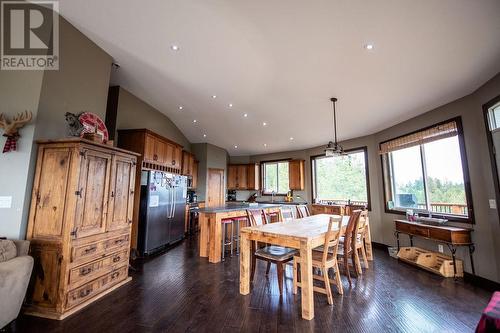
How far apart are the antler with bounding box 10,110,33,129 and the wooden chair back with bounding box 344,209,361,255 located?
4061mm

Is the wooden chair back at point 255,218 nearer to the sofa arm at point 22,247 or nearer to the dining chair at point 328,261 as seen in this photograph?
the dining chair at point 328,261

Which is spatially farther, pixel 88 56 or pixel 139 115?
pixel 139 115

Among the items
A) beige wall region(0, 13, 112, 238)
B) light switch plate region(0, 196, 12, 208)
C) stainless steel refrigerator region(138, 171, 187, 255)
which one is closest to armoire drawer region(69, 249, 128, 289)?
beige wall region(0, 13, 112, 238)

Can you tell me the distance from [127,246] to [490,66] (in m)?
5.36

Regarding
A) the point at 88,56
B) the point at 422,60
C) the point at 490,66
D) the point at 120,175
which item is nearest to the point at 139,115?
the point at 88,56

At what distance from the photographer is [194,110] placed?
5.20m

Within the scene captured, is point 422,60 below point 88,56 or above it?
below

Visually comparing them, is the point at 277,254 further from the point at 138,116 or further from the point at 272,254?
the point at 138,116

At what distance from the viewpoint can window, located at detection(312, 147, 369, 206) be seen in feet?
19.0

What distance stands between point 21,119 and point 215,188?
5.70 metres

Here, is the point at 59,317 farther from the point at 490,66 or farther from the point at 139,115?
the point at 490,66

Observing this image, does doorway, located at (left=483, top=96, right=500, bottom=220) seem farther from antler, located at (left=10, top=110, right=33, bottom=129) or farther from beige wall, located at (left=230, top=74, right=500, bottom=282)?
antler, located at (left=10, top=110, right=33, bottom=129)

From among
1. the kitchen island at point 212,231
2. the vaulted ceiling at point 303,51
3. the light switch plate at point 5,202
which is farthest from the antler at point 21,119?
the kitchen island at point 212,231

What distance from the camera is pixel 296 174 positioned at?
7.38 m
